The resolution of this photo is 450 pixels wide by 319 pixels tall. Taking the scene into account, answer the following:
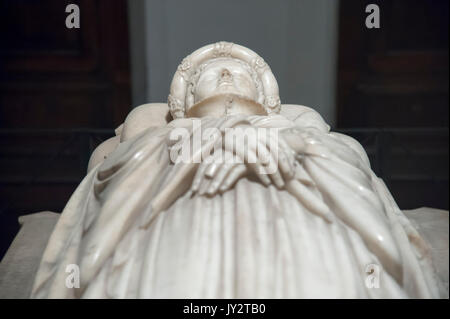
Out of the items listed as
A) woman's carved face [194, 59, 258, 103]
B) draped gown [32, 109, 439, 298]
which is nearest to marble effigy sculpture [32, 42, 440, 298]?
draped gown [32, 109, 439, 298]

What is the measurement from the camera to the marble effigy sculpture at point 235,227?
4.12 feet

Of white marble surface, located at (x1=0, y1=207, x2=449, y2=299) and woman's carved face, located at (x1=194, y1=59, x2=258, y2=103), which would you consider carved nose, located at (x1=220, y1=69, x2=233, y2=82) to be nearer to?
woman's carved face, located at (x1=194, y1=59, x2=258, y2=103)

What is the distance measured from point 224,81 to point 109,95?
1.00 metres

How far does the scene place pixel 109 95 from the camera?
2730 mm

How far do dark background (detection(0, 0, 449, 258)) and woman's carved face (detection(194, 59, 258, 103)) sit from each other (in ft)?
2.57

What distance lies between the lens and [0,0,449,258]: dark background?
2458mm

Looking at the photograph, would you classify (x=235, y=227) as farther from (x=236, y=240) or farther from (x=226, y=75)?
(x=226, y=75)

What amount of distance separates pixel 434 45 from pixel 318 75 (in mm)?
562

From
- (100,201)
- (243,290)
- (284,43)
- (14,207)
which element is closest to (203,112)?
(100,201)

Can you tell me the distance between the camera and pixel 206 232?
1331 millimetres

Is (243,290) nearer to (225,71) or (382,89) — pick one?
(225,71)

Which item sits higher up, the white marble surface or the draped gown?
the draped gown

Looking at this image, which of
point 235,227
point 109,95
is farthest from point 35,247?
point 235,227

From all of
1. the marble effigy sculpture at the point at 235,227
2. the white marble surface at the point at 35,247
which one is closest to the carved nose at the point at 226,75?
the marble effigy sculpture at the point at 235,227
